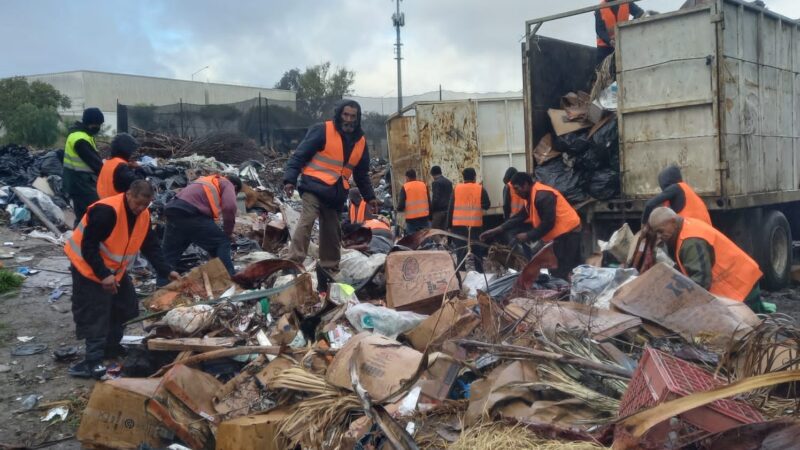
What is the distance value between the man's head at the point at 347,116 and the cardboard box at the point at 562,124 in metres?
2.57

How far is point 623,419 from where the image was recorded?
248 centimetres

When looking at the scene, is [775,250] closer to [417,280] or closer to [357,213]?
[417,280]

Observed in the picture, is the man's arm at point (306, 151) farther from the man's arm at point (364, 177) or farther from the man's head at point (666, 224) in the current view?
the man's head at point (666, 224)

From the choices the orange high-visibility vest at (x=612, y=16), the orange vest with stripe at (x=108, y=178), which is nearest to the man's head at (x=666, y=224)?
the orange high-visibility vest at (x=612, y=16)

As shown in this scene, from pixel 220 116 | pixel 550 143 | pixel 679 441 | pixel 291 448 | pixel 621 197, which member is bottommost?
pixel 291 448

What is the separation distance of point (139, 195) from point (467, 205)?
4371 mm

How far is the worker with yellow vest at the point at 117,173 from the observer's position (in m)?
5.74

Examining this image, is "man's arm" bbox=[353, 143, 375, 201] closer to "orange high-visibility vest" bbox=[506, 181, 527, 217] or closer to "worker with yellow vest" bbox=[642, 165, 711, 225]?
"orange high-visibility vest" bbox=[506, 181, 527, 217]

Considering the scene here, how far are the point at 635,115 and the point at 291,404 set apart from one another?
14.7ft

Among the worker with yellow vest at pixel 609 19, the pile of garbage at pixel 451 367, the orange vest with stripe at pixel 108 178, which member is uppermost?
the worker with yellow vest at pixel 609 19

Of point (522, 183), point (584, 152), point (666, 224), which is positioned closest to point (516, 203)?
point (584, 152)

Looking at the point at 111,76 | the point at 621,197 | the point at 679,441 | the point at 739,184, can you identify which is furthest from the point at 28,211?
the point at 111,76

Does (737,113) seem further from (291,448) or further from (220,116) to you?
(220,116)

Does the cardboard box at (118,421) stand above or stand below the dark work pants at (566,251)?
below
